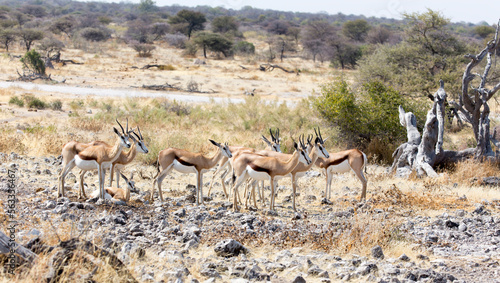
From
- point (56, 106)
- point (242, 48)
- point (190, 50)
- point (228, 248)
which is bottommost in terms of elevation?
point (56, 106)

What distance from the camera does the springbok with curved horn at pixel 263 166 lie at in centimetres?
939

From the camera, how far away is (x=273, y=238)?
294 inches

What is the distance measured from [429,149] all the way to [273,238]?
7.17m

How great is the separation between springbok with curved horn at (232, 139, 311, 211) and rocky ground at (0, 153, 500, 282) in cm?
65

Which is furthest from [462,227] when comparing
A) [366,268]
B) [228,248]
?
[228,248]

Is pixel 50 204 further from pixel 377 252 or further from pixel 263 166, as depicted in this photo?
pixel 377 252

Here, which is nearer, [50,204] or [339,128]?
[50,204]

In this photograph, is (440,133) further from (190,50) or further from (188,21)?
(188,21)

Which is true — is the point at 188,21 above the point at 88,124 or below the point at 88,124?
A: above

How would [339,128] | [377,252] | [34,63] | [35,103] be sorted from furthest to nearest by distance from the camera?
[34,63]
[35,103]
[339,128]
[377,252]

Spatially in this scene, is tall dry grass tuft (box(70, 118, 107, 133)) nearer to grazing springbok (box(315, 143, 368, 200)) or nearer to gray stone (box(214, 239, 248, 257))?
grazing springbok (box(315, 143, 368, 200))

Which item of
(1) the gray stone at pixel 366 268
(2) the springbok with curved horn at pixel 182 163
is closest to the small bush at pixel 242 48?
(2) the springbok with curved horn at pixel 182 163

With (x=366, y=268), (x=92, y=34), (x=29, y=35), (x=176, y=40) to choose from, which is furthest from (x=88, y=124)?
(x=92, y=34)

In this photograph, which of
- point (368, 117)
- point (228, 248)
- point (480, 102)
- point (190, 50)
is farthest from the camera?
point (190, 50)
